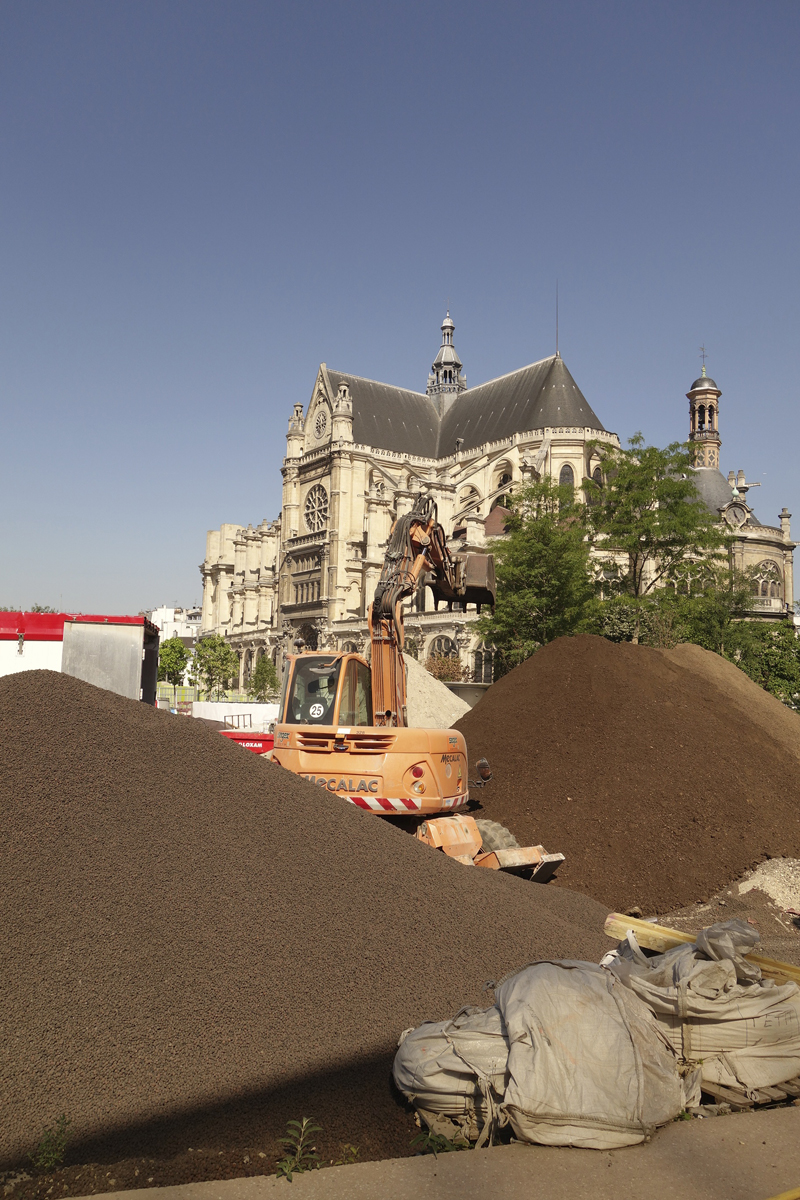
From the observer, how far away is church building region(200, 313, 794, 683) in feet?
175

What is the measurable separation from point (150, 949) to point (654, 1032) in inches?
106

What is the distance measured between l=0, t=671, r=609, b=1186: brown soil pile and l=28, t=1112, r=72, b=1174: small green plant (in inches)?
2.0

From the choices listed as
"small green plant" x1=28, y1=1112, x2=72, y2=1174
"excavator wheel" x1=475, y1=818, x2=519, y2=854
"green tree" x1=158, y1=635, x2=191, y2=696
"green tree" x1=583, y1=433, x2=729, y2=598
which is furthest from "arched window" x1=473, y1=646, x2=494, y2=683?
"small green plant" x1=28, y1=1112, x2=72, y2=1174

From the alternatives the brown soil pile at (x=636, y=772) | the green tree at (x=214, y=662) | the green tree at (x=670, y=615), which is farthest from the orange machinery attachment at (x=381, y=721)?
the green tree at (x=214, y=662)

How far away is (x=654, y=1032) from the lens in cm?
400

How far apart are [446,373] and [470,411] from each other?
12.4 m

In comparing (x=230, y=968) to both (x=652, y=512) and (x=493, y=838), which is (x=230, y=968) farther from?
(x=652, y=512)

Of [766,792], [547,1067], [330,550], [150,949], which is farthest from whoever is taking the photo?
[330,550]

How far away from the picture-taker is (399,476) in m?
60.8

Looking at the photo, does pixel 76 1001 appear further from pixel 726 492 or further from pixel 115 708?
pixel 726 492

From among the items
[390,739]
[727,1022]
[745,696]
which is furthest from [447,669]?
[727,1022]

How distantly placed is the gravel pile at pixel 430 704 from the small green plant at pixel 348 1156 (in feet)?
56.3

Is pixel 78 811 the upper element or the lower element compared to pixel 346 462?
lower

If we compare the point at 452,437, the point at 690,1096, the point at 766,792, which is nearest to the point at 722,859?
the point at 766,792
